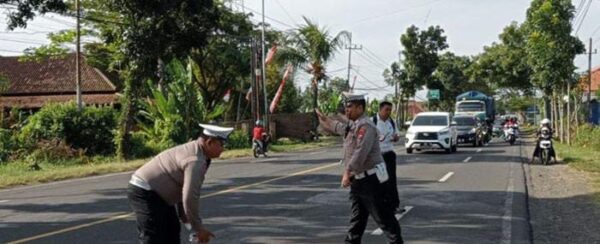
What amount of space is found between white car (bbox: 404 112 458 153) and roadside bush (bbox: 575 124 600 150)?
5.51 m

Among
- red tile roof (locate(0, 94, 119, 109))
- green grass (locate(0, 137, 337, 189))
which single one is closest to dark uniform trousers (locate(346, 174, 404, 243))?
green grass (locate(0, 137, 337, 189))

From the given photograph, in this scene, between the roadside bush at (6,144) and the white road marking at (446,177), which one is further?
the roadside bush at (6,144)

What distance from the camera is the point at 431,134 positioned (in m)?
27.7

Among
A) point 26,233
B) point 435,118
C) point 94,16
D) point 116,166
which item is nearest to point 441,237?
point 26,233

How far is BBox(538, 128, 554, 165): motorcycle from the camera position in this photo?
2114 cm

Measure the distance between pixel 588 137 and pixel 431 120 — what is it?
654 cm

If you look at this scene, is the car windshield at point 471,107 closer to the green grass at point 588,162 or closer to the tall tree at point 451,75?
the green grass at point 588,162

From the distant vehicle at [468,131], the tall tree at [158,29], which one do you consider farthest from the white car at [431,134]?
the tall tree at [158,29]

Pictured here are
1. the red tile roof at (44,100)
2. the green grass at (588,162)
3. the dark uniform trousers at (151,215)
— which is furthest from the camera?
the red tile roof at (44,100)

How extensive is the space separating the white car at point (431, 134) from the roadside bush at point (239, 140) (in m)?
12.2

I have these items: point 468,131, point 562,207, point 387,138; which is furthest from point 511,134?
point 387,138

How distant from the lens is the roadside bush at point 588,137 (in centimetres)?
2733

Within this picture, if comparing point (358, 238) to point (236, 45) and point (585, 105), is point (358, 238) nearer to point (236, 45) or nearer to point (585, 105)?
point (236, 45)

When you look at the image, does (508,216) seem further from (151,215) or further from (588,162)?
(588,162)
